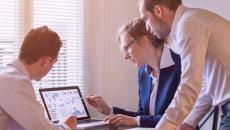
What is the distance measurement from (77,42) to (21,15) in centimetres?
50

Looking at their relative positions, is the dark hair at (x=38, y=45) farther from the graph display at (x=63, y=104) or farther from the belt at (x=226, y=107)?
the belt at (x=226, y=107)

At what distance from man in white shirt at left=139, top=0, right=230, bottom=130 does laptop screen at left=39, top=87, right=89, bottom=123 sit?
34.0 inches

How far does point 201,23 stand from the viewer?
1.68 meters

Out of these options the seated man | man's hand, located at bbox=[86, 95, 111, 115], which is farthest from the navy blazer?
man's hand, located at bbox=[86, 95, 111, 115]

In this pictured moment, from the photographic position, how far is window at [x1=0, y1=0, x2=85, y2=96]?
8.87ft

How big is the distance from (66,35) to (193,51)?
5.19 ft

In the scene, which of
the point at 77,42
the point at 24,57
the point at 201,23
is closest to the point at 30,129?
the point at 24,57

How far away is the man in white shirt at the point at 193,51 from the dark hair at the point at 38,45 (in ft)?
1.45

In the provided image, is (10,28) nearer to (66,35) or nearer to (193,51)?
(66,35)

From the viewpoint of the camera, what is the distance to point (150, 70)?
2.51m

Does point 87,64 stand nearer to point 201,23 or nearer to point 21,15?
point 21,15

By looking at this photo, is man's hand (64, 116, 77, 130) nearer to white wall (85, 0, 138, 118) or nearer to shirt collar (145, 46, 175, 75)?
shirt collar (145, 46, 175, 75)

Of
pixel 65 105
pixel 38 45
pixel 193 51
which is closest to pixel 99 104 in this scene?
pixel 65 105

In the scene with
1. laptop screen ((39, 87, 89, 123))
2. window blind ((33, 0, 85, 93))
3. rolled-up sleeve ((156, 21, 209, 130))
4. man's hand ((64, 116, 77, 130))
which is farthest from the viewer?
window blind ((33, 0, 85, 93))
